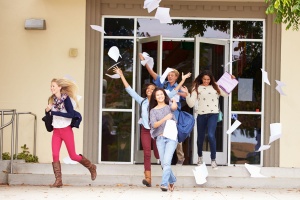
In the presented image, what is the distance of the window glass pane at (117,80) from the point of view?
1462 centimetres

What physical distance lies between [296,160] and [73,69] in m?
4.70

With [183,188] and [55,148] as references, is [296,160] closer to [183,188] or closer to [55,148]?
[183,188]

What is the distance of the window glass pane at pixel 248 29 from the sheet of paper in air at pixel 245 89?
0.89 metres

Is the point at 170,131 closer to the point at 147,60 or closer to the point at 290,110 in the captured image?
the point at 147,60

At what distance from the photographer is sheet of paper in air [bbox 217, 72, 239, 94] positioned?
13625mm

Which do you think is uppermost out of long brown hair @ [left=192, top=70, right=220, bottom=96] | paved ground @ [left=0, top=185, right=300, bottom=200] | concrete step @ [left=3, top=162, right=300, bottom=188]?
long brown hair @ [left=192, top=70, right=220, bottom=96]

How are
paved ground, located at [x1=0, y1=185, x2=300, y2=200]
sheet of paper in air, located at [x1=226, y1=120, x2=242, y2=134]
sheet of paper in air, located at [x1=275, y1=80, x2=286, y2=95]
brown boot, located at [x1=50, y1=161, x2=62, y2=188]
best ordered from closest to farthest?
1. paved ground, located at [x1=0, y1=185, x2=300, y2=200]
2. brown boot, located at [x1=50, y1=161, x2=62, y2=188]
3. sheet of paper in air, located at [x1=275, y1=80, x2=286, y2=95]
4. sheet of paper in air, located at [x1=226, y1=120, x2=242, y2=134]

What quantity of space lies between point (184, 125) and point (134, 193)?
4.98 ft

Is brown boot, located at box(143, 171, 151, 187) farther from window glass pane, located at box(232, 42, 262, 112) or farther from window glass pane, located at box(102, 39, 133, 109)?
window glass pane, located at box(232, 42, 262, 112)

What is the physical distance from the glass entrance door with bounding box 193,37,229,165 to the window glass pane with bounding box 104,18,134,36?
1.39 meters

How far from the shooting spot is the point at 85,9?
14320mm

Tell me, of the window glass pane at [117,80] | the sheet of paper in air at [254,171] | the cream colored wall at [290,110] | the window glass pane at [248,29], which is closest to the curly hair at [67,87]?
the window glass pane at [117,80]

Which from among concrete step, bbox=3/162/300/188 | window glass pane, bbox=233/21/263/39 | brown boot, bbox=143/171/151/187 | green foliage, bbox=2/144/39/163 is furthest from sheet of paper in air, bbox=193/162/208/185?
window glass pane, bbox=233/21/263/39

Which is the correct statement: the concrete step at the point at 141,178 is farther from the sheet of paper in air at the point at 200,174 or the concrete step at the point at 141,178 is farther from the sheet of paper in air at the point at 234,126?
the sheet of paper in air at the point at 234,126
